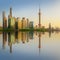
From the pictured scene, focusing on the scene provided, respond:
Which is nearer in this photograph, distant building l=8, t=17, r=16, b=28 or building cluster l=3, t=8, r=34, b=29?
building cluster l=3, t=8, r=34, b=29

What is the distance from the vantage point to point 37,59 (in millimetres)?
4395

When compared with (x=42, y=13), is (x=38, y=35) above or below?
below

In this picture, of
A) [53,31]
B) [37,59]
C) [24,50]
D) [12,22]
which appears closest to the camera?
[37,59]

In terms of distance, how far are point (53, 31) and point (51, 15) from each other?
588mm

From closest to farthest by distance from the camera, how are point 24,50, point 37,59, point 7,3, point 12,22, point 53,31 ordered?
point 37,59 < point 24,50 < point 7,3 < point 53,31 < point 12,22

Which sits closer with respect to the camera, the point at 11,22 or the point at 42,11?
the point at 42,11

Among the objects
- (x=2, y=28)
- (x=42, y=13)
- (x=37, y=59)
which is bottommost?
(x=37, y=59)

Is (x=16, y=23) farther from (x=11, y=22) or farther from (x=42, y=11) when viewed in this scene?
(x=42, y=11)

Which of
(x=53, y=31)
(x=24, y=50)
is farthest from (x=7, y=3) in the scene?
(x=24, y=50)

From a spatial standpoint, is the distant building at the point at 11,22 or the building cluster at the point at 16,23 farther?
the distant building at the point at 11,22

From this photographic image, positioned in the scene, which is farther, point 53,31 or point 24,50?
point 53,31

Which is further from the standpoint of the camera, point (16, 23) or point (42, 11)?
point (16, 23)

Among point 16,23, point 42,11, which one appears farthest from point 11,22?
point 42,11

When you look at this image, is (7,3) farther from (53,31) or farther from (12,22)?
(53,31)
